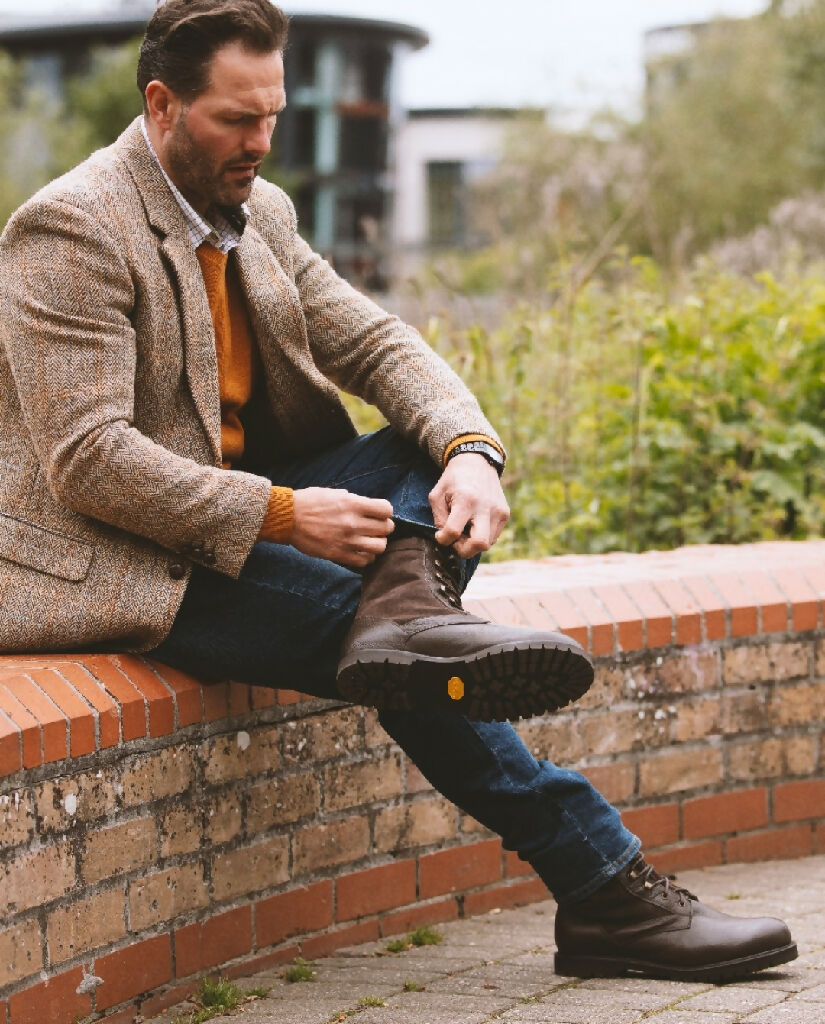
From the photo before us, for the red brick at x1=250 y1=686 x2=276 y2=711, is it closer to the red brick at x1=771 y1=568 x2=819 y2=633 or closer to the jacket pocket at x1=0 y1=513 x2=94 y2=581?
the jacket pocket at x1=0 y1=513 x2=94 y2=581

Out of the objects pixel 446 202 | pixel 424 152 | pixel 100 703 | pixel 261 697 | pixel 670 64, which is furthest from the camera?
pixel 424 152

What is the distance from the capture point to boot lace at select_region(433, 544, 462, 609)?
2.88 meters

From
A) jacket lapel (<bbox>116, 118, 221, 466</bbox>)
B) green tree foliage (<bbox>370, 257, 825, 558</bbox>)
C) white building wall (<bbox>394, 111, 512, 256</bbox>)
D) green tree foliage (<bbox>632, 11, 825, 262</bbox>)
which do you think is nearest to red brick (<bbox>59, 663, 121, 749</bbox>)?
jacket lapel (<bbox>116, 118, 221, 466</bbox>)

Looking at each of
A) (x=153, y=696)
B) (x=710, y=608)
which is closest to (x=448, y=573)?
(x=153, y=696)

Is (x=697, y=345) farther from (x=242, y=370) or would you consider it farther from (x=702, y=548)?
(x=242, y=370)

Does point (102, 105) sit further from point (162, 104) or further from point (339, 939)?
point (339, 939)

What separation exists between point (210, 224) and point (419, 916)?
5.47ft

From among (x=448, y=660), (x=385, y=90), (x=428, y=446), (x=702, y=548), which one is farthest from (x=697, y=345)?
(x=385, y=90)

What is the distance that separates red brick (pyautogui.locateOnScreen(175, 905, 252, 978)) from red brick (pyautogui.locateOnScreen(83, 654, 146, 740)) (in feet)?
1.47

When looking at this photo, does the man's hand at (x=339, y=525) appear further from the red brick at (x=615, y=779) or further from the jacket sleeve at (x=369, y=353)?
the red brick at (x=615, y=779)

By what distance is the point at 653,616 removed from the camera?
383 cm

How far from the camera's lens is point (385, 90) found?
42.9m

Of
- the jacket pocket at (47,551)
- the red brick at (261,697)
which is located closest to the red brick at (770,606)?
the red brick at (261,697)

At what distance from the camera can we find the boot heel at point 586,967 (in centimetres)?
302
